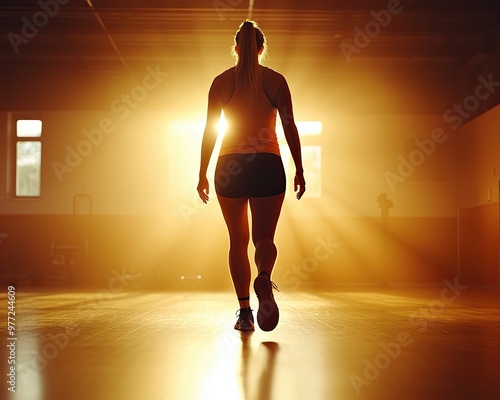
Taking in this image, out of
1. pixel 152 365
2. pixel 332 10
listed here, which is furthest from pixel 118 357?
pixel 332 10

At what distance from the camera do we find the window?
38.1ft

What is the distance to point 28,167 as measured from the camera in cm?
1167

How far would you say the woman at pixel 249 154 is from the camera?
3018 millimetres

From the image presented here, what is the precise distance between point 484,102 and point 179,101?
454cm

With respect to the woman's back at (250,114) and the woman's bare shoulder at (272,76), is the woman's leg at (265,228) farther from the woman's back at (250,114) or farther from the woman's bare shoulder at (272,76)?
the woman's bare shoulder at (272,76)

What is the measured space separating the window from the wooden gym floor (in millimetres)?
8059

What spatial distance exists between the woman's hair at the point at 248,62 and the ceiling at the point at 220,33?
5.65 metres

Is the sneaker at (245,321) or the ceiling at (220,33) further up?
the ceiling at (220,33)

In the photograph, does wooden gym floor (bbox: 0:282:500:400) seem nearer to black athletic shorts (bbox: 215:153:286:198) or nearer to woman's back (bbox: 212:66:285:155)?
black athletic shorts (bbox: 215:153:286:198)

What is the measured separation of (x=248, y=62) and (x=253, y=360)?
1.41 meters

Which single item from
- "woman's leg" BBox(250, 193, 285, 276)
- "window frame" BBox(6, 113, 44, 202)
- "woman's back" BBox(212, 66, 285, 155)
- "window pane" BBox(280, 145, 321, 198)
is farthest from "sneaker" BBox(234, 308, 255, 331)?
"window frame" BBox(6, 113, 44, 202)

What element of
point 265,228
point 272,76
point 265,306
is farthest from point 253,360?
point 272,76

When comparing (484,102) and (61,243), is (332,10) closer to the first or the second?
(484,102)

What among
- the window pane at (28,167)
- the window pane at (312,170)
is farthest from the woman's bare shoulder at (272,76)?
the window pane at (28,167)
